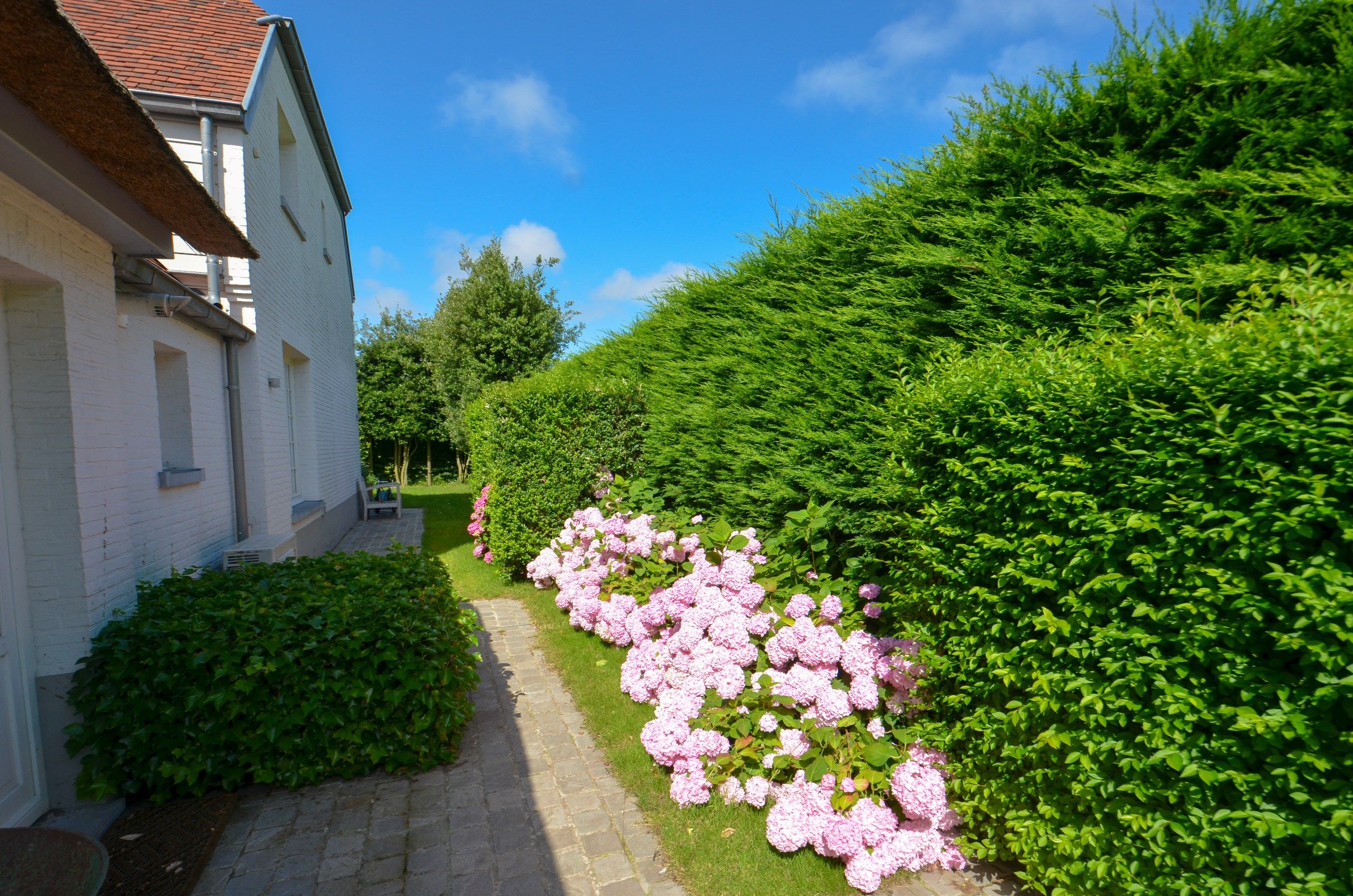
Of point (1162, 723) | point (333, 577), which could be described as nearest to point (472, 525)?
point (333, 577)

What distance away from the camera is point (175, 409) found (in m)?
5.38

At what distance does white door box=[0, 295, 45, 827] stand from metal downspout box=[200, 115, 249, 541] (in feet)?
10.5

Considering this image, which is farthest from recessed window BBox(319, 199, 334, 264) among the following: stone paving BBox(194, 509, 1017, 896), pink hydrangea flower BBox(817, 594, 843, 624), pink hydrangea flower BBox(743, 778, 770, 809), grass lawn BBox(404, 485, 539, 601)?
pink hydrangea flower BBox(743, 778, 770, 809)

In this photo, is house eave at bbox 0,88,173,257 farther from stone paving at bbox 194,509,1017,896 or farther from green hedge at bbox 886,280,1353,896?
green hedge at bbox 886,280,1353,896

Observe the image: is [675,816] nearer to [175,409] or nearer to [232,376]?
[175,409]

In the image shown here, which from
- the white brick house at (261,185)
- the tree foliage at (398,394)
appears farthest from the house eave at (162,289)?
the tree foliage at (398,394)

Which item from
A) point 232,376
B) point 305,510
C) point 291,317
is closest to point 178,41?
point 291,317

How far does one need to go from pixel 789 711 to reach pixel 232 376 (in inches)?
239

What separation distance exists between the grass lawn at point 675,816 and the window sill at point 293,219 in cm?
613

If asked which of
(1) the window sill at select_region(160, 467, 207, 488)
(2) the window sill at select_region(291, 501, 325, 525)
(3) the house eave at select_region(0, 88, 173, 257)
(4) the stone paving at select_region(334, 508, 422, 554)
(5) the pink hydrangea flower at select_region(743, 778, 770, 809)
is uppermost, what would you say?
(3) the house eave at select_region(0, 88, 173, 257)

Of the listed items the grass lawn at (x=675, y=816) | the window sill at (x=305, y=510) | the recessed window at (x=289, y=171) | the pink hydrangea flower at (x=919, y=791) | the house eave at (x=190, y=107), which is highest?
the recessed window at (x=289, y=171)

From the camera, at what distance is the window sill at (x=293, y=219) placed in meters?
8.26

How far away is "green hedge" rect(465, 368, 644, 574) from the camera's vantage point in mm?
7711

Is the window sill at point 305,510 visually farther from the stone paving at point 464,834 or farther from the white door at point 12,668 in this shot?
the stone paving at point 464,834
